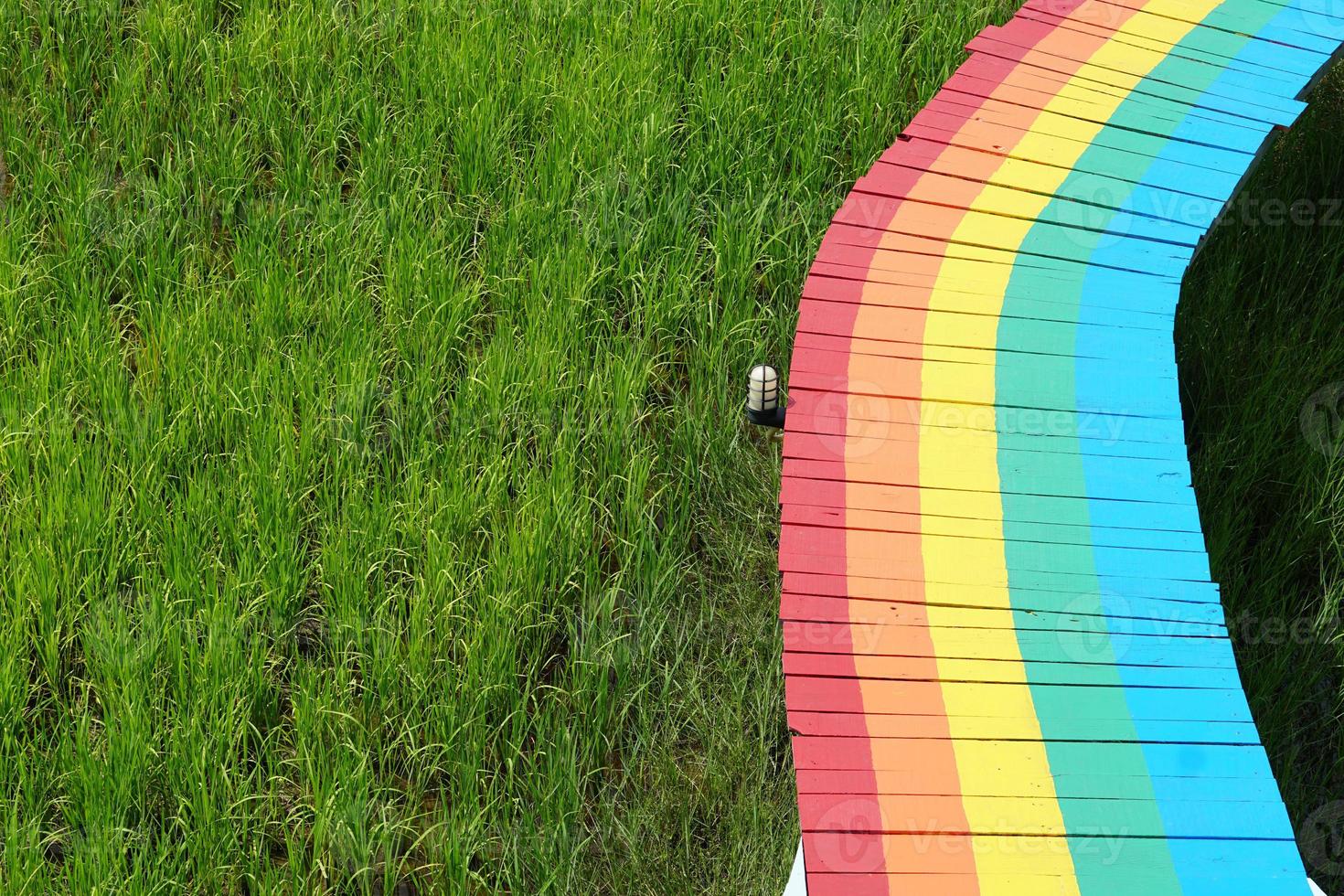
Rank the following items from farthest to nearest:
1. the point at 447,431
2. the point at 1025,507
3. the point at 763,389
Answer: the point at 447,431
the point at 763,389
the point at 1025,507

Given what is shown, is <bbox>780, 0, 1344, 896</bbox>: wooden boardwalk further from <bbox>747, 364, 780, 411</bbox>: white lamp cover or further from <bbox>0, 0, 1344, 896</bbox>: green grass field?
<bbox>0, 0, 1344, 896</bbox>: green grass field

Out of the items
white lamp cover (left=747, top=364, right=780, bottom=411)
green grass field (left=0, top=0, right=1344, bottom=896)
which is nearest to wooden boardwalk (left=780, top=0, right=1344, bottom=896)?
white lamp cover (left=747, top=364, right=780, bottom=411)

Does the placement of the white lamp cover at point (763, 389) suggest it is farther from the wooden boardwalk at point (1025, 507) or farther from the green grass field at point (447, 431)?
the green grass field at point (447, 431)

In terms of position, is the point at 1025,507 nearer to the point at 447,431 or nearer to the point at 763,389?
the point at 763,389

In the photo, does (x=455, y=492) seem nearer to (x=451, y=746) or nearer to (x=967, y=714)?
(x=451, y=746)

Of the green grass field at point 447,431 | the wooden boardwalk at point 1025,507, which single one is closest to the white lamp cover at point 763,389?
the wooden boardwalk at point 1025,507

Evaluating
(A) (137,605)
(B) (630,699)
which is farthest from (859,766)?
(A) (137,605)

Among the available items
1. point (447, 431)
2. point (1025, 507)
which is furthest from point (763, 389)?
point (447, 431)
